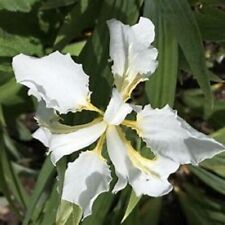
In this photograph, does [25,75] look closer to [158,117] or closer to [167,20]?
[158,117]

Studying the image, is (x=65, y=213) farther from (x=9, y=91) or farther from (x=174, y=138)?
(x=9, y=91)

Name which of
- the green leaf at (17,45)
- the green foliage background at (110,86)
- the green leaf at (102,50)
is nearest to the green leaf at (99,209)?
the green foliage background at (110,86)

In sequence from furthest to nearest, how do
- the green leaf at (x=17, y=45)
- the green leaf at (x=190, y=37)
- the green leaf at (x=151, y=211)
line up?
the green leaf at (x=151, y=211) → the green leaf at (x=17, y=45) → the green leaf at (x=190, y=37)

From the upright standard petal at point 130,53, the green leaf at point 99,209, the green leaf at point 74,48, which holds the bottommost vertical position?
the green leaf at point 99,209

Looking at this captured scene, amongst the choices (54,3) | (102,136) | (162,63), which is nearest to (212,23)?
(162,63)

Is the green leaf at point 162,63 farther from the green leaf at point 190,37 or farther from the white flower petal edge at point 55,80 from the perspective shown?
the white flower petal edge at point 55,80
